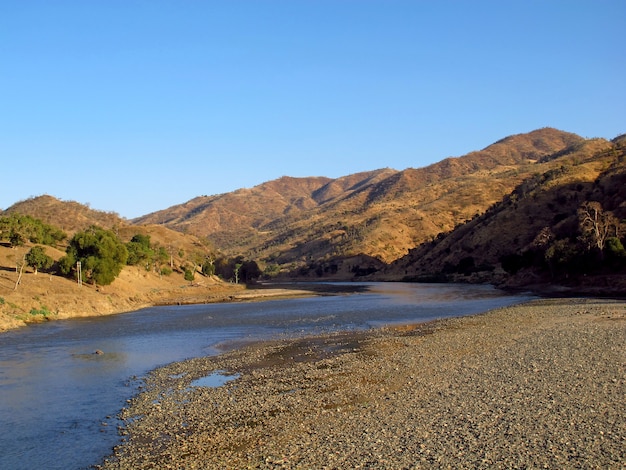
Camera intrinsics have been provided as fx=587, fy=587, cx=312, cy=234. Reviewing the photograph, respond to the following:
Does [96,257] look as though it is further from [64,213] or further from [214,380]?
[64,213]

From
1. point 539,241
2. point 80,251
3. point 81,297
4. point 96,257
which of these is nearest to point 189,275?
point 80,251

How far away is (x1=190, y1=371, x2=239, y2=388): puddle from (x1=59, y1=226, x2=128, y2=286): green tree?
47.9 metres

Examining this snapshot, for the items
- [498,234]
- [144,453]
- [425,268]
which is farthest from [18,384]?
[425,268]

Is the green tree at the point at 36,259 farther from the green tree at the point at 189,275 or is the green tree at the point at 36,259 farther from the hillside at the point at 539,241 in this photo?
the hillside at the point at 539,241

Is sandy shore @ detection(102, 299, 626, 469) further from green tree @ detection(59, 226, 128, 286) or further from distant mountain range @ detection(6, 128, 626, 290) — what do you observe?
distant mountain range @ detection(6, 128, 626, 290)

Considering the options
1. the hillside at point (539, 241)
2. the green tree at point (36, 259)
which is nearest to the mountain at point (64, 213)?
the green tree at point (36, 259)

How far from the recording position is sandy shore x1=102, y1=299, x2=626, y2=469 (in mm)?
12938

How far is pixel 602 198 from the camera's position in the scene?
90.8 metres

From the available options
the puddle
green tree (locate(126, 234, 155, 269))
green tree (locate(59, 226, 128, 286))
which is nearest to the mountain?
green tree (locate(126, 234, 155, 269))

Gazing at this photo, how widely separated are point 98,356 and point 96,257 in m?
42.1

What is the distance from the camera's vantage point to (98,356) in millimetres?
30781

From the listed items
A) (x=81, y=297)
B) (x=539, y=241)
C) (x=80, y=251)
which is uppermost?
(x=80, y=251)

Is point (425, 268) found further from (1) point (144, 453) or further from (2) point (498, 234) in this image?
(1) point (144, 453)

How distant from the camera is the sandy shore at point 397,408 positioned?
12.9 meters
